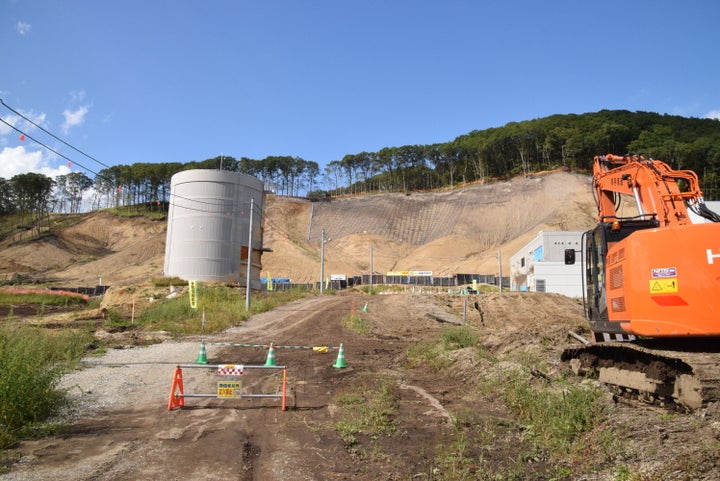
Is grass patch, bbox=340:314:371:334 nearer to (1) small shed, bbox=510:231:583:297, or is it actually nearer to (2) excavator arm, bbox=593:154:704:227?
(2) excavator arm, bbox=593:154:704:227

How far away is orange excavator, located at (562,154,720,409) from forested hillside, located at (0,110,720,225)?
8948 cm

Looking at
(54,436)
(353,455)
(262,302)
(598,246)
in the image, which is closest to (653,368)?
(598,246)

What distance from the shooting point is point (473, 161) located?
113 meters

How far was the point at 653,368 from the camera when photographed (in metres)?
7.70

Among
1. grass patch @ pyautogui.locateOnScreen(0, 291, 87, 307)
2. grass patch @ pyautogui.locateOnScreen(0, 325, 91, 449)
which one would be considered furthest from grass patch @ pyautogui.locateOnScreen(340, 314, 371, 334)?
grass patch @ pyautogui.locateOnScreen(0, 291, 87, 307)

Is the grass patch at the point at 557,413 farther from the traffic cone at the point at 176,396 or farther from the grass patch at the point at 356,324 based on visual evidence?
the grass patch at the point at 356,324

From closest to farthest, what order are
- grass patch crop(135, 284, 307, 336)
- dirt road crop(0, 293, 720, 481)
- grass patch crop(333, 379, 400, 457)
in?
dirt road crop(0, 293, 720, 481) < grass patch crop(333, 379, 400, 457) < grass patch crop(135, 284, 307, 336)

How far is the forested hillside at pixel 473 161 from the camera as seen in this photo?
325 ft

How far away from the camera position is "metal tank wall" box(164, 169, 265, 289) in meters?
43.4

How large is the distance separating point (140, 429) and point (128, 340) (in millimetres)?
13090

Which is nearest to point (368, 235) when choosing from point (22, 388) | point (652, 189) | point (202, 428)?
point (652, 189)

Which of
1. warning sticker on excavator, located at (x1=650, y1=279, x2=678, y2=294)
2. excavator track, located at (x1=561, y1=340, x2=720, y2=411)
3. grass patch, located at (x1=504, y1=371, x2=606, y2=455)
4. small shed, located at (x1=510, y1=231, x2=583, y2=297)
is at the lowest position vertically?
grass patch, located at (x1=504, y1=371, x2=606, y2=455)

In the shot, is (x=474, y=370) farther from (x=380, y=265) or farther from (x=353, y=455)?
(x=380, y=265)

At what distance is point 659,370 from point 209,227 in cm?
4042
